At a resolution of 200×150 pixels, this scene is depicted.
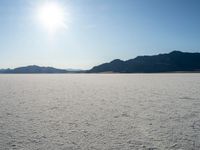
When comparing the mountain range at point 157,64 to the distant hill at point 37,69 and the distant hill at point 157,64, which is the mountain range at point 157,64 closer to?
the distant hill at point 157,64

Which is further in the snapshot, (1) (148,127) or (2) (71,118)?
(2) (71,118)

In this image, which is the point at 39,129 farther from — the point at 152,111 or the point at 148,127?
the point at 152,111

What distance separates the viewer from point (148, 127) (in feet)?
18.1

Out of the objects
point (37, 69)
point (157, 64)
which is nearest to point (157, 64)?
point (157, 64)

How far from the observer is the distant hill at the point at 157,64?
10956cm

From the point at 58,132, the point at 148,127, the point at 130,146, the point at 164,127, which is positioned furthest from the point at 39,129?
the point at 164,127

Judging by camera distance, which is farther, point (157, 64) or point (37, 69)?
point (37, 69)

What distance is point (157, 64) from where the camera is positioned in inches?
4500

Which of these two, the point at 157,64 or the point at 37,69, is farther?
the point at 37,69

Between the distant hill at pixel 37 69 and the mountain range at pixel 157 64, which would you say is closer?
the mountain range at pixel 157 64

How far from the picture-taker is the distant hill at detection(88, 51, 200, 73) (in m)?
110

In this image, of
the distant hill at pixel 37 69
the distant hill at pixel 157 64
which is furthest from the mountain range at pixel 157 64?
the distant hill at pixel 37 69

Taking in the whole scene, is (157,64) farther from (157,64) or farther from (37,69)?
(37,69)

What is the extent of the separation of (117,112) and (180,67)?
111666mm
